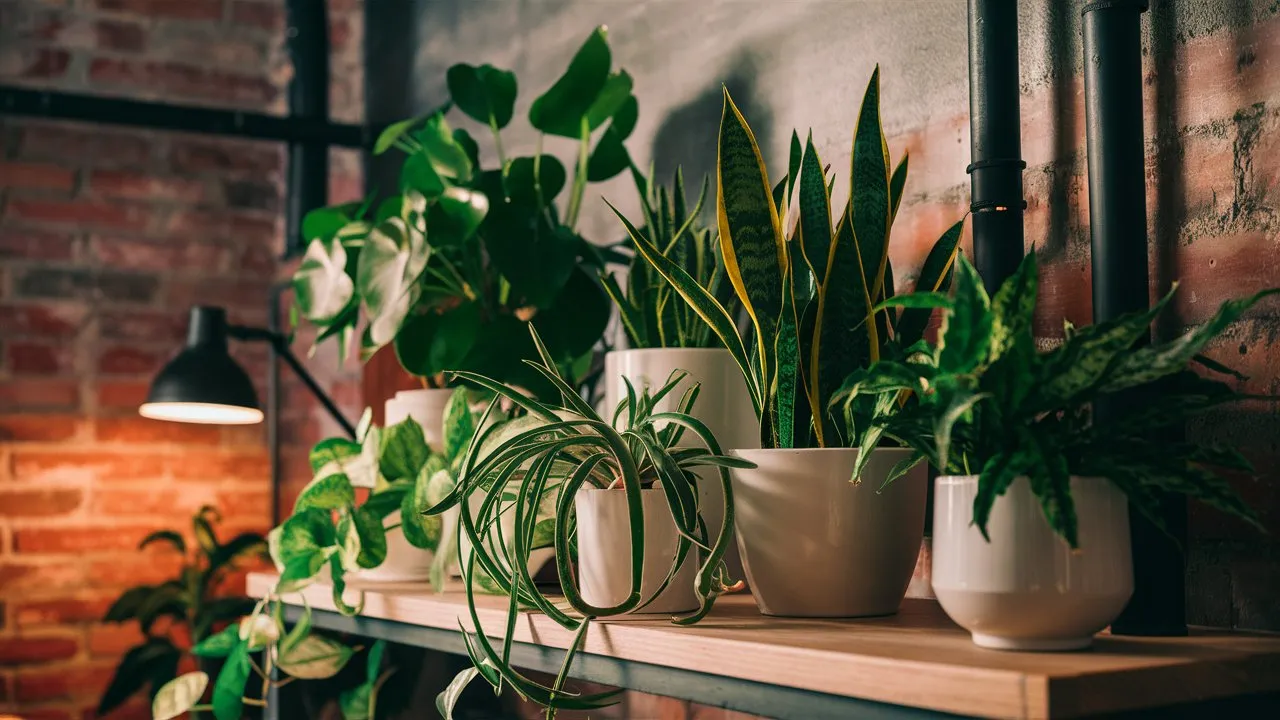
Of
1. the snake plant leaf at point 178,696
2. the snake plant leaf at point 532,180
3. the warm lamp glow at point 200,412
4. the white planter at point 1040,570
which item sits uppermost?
the snake plant leaf at point 532,180

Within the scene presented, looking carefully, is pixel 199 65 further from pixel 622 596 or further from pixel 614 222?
pixel 622 596

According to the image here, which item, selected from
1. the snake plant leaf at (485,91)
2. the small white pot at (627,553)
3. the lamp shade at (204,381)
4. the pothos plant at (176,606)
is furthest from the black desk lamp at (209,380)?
the small white pot at (627,553)

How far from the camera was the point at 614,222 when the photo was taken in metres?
1.77

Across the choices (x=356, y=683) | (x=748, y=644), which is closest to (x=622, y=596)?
(x=748, y=644)

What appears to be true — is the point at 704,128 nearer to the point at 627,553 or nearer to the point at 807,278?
the point at 807,278

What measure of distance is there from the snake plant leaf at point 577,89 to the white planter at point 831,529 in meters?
0.69

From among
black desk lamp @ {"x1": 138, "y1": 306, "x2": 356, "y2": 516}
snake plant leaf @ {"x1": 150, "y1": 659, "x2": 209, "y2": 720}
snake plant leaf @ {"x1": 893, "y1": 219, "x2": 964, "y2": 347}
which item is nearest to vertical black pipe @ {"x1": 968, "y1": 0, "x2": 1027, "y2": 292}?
snake plant leaf @ {"x1": 893, "y1": 219, "x2": 964, "y2": 347}

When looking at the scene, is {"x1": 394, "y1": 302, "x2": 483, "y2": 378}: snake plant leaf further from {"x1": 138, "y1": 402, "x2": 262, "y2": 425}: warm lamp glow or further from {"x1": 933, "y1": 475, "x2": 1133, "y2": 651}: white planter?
{"x1": 138, "y1": 402, "x2": 262, "y2": 425}: warm lamp glow

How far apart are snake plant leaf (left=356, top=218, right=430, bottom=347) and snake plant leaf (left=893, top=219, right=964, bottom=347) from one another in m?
0.60

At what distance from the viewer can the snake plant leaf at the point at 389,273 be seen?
4.60 feet

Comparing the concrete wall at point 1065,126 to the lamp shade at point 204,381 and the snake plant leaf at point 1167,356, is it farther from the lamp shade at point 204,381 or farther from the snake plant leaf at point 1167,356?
the lamp shade at point 204,381

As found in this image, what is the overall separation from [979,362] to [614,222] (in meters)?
1.09

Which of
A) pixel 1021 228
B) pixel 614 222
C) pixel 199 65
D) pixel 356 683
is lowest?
pixel 356 683

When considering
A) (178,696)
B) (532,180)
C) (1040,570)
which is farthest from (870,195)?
(178,696)
